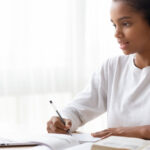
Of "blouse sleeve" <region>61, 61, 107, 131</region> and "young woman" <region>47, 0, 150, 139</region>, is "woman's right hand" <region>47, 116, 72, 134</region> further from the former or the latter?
"blouse sleeve" <region>61, 61, 107, 131</region>

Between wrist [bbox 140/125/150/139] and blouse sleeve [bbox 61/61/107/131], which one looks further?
blouse sleeve [bbox 61/61/107/131]

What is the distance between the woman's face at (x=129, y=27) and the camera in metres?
1.56

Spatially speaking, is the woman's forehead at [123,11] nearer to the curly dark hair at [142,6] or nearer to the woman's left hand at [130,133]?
the curly dark hair at [142,6]

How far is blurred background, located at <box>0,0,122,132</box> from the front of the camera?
295cm

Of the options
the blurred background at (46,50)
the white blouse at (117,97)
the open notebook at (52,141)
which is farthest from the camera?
the blurred background at (46,50)

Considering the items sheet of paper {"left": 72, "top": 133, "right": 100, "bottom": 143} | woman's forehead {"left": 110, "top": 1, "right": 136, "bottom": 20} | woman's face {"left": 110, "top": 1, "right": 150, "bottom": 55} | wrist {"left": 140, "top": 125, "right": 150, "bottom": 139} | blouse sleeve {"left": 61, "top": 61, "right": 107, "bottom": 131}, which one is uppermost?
woman's forehead {"left": 110, "top": 1, "right": 136, "bottom": 20}

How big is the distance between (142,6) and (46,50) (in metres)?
1.56

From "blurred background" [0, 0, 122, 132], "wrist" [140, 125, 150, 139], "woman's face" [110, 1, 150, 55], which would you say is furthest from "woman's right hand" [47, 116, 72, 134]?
"blurred background" [0, 0, 122, 132]

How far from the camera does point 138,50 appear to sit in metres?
1.64

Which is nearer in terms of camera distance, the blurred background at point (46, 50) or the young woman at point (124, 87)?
the young woman at point (124, 87)

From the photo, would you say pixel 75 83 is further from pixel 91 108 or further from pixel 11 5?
pixel 91 108

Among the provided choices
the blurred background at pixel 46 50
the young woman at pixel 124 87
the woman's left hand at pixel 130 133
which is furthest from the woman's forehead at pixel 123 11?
the blurred background at pixel 46 50

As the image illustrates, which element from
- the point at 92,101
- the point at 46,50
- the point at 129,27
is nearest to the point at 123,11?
the point at 129,27

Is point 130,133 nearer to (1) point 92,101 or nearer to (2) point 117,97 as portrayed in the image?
(2) point 117,97
